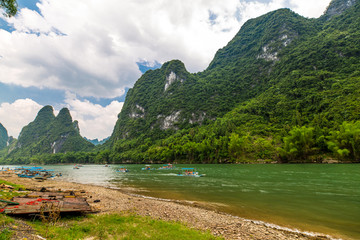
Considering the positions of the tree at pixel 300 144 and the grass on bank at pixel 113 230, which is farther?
the tree at pixel 300 144

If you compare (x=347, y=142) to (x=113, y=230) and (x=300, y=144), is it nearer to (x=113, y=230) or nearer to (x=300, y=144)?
(x=300, y=144)

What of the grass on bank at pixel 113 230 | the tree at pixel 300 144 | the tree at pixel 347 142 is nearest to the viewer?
the grass on bank at pixel 113 230

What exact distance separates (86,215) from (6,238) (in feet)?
22.4

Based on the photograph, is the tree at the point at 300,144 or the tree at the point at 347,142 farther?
the tree at the point at 300,144

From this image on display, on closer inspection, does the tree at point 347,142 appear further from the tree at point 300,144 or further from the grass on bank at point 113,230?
the grass on bank at point 113,230

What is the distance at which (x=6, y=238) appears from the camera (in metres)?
6.66

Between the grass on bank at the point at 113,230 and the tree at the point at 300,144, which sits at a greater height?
the tree at the point at 300,144

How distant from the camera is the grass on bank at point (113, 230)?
30.0 feet

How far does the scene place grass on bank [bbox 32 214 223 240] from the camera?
9148mm

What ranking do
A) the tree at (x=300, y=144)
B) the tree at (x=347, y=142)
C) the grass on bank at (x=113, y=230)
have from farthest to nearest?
the tree at (x=300, y=144) → the tree at (x=347, y=142) → the grass on bank at (x=113, y=230)

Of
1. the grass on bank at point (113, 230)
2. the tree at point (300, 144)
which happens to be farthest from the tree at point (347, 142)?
the grass on bank at point (113, 230)

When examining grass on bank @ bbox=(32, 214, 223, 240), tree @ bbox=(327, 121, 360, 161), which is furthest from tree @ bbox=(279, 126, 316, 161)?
grass on bank @ bbox=(32, 214, 223, 240)

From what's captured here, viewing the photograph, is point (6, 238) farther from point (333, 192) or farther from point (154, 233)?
point (333, 192)

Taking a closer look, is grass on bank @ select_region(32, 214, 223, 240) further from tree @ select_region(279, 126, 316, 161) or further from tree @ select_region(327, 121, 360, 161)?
tree @ select_region(279, 126, 316, 161)
